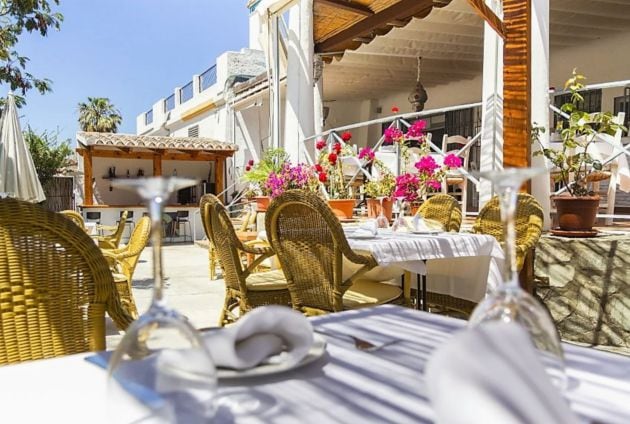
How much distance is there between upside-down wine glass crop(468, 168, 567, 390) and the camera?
0.61m

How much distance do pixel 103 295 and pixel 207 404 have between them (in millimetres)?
960

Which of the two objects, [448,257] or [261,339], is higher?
[261,339]

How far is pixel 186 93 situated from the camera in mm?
20922

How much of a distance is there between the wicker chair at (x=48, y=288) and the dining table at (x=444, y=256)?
4.87 feet

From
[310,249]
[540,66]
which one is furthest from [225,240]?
[540,66]

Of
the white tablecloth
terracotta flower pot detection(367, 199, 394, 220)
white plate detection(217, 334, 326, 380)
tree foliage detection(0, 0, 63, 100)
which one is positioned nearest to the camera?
white plate detection(217, 334, 326, 380)

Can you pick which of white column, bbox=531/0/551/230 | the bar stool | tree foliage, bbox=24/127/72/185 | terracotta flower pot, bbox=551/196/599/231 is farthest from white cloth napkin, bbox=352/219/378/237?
tree foliage, bbox=24/127/72/185

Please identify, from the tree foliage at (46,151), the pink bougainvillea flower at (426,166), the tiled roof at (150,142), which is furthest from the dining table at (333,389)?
the tree foliage at (46,151)

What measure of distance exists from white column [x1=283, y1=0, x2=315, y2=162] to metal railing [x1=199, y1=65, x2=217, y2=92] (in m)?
10.8

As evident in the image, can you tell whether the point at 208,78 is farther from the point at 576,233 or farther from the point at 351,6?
the point at 576,233

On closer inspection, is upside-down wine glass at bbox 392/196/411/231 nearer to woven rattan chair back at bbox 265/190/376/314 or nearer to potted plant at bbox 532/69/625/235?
woven rattan chair back at bbox 265/190/376/314

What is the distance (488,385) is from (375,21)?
730cm

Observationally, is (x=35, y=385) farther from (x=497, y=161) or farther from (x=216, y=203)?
(x=497, y=161)

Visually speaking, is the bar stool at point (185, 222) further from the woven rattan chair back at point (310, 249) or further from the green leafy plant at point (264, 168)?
the woven rattan chair back at point (310, 249)
